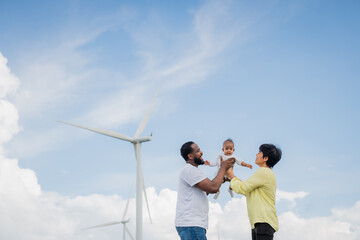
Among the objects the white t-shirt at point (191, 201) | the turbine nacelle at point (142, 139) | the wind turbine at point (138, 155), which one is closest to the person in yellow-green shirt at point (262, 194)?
the white t-shirt at point (191, 201)

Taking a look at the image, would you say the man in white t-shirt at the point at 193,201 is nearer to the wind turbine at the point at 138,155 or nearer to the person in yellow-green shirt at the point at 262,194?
the person in yellow-green shirt at the point at 262,194

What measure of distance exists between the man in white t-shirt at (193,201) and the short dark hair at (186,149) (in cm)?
22

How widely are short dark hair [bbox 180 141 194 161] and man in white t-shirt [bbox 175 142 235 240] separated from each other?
224 millimetres

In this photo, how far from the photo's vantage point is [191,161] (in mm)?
8062

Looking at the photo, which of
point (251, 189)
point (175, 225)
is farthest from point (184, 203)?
A: point (251, 189)

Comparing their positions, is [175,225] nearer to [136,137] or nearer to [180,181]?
[180,181]

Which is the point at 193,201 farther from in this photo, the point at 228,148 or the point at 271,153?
the point at 228,148

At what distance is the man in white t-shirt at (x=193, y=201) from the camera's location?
736 centimetres

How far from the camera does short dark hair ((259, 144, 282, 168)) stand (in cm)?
782

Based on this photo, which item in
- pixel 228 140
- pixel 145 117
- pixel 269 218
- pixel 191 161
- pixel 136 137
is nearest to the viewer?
pixel 269 218

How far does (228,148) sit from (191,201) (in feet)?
7.73

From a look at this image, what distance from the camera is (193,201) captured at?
7535mm

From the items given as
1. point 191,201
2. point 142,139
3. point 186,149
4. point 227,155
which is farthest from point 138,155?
point 191,201

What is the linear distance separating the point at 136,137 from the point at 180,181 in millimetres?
18491
